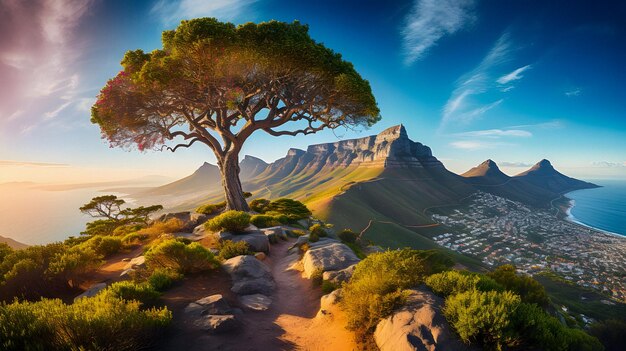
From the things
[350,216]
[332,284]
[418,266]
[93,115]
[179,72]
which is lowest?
[350,216]

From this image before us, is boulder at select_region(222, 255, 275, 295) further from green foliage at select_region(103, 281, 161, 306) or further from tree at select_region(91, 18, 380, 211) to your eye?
tree at select_region(91, 18, 380, 211)

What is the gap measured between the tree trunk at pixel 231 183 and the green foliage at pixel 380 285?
16675mm

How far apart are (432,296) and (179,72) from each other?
18656 millimetres

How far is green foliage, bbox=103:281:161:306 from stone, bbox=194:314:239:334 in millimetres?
1848

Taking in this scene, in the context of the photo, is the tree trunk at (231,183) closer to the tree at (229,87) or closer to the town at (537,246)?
the tree at (229,87)

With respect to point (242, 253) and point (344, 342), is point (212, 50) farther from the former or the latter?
point (344, 342)

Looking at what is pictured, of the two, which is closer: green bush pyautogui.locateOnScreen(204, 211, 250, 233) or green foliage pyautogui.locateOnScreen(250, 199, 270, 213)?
green bush pyautogui.locateOnScreen(204, 211, 250, 233)

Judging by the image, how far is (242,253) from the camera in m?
12.0

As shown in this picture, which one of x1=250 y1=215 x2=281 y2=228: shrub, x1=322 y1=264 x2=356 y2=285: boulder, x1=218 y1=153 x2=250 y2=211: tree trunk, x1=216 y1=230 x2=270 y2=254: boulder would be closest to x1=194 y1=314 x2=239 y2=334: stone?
x1=322 y1=264 x2=356 y2=285: boulder

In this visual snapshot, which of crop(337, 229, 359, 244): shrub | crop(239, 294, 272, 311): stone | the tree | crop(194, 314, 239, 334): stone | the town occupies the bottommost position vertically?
the town

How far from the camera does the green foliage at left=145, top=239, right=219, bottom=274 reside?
30.9ft

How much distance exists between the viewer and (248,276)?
31.8 feet

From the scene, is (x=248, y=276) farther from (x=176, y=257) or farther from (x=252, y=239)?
(x=252, y=239)

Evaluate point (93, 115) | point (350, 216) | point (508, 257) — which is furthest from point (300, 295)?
point (508, 257)
